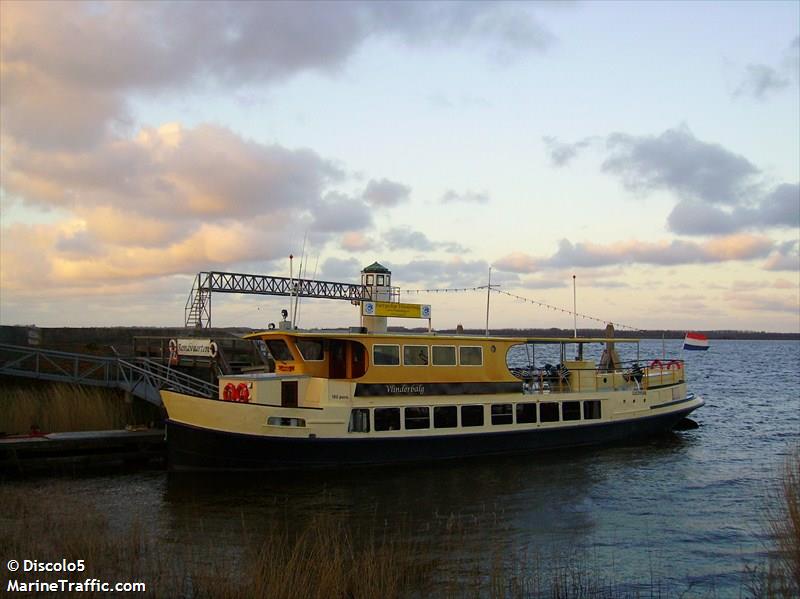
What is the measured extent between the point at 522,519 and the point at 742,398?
35263 mm

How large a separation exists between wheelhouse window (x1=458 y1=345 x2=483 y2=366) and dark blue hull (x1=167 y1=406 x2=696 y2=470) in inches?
91.1

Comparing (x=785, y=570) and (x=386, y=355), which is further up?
(x=386, y=355)

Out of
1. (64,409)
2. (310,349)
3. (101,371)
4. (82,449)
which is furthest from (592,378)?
(101,371)

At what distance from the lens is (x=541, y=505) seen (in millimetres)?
17594

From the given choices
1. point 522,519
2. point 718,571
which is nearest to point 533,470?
point 522,519

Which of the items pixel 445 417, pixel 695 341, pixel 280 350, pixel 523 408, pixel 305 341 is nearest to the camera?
pixel 305 341

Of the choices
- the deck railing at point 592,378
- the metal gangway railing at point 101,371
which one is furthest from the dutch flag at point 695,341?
the metal gangway railing at point 101,371

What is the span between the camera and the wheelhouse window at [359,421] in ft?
67.5

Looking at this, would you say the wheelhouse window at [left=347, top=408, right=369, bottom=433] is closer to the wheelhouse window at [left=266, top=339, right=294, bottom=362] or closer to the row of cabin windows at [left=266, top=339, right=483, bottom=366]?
the row of cabin windows at [left=266, top=339, right=483, bottom=366]

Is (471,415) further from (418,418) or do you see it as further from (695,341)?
(695,341)

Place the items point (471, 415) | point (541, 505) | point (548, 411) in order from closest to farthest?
point (541, 505) < point (471, 415) < point (548, 411)

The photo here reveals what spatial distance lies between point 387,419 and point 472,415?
3.07m

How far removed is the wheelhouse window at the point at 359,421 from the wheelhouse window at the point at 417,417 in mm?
1353

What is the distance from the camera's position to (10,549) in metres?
10.6
